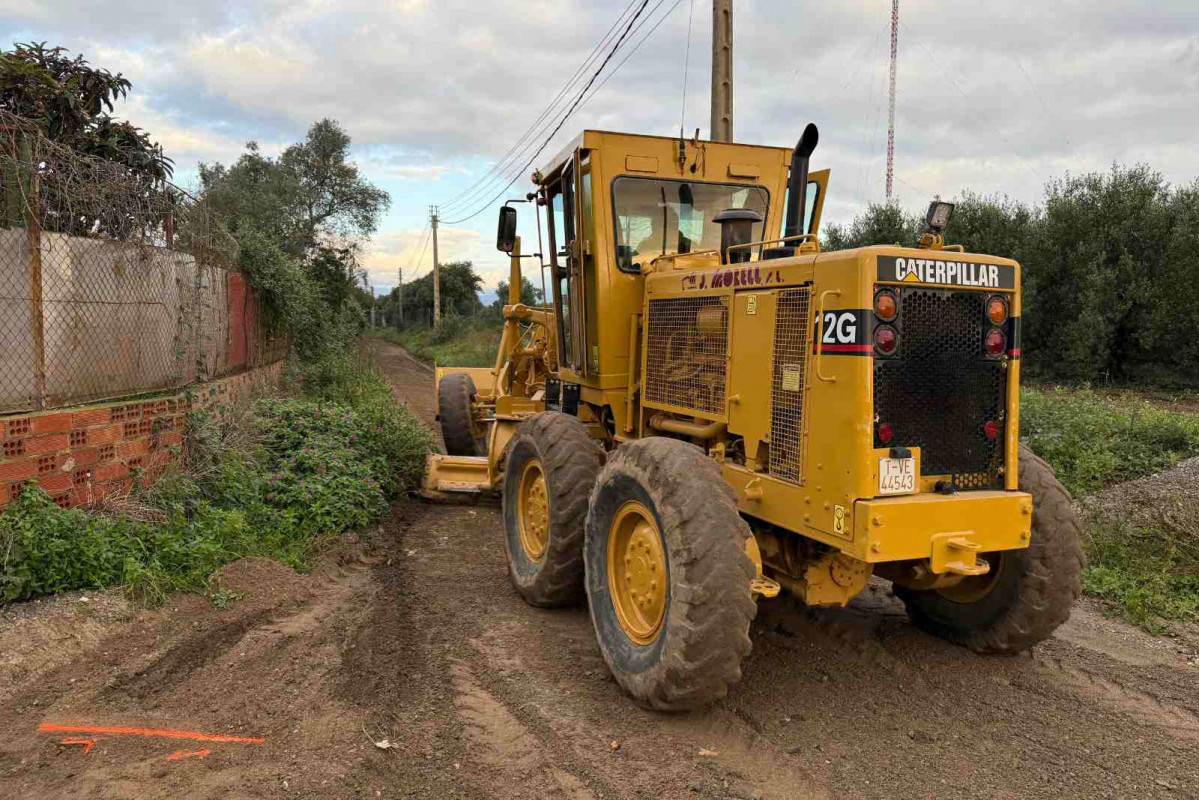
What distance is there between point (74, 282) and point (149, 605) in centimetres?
250

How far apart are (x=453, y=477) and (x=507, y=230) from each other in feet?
8.55

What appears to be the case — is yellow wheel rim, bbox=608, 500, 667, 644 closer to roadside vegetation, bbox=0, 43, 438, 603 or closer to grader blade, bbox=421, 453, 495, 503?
roadside vegetation, bbox=0, 43, 438, 603

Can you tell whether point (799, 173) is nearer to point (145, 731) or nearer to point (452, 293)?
point (145, 731)

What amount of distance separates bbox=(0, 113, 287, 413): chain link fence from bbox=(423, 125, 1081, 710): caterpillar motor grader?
10.3ft

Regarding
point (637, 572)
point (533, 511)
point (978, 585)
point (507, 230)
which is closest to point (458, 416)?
point (507, 230)

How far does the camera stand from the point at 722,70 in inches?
433

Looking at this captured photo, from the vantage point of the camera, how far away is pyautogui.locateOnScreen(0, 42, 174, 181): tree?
793 cm

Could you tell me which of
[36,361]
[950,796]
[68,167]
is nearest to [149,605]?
[36,361]

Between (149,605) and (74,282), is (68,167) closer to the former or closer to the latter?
(74,282)

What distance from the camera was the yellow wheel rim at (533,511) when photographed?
5660mm

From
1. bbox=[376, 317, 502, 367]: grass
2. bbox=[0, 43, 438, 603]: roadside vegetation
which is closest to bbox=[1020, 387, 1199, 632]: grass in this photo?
bbox=[0, 43, 438, 603]: roadside vegetation

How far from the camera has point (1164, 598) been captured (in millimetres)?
5656

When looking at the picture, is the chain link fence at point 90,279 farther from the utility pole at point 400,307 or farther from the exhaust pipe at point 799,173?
the utility pole at point 400,307

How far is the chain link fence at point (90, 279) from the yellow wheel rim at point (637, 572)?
154 inches
